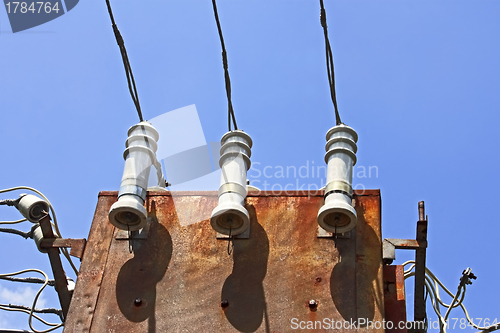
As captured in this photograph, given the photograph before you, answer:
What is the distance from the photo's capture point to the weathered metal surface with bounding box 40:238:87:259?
29.1 ft

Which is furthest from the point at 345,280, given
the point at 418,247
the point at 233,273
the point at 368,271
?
the point at 233,273

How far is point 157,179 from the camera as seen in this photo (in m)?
9.98

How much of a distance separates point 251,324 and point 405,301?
6.34 feet

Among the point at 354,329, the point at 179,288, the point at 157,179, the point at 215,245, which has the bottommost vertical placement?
the point at 354,329

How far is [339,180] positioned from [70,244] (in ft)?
12.2

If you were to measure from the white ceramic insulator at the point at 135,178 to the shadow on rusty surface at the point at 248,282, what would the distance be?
1.36 m

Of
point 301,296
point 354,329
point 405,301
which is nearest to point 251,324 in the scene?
point 301,296

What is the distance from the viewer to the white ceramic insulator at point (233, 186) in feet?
27.3

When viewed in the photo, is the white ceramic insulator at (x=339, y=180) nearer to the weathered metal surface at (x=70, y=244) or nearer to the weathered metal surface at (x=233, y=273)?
Result: the weathered metal surface at (x=233, y=273)

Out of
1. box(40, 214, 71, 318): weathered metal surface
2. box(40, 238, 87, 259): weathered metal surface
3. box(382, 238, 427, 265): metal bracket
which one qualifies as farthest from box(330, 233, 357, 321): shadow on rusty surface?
box(40, 214, 71, 318): weathered metal surface

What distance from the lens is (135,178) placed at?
8.79 meters

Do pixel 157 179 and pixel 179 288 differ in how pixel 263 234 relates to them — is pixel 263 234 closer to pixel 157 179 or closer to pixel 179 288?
pixel 179 288

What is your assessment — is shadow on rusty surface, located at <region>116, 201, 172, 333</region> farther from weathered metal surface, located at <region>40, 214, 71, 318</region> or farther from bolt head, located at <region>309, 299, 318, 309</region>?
bolt head, located at <region>309, 299, 318, 309</region>

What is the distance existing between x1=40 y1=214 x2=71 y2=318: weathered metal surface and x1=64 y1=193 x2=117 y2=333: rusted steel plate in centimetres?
57
